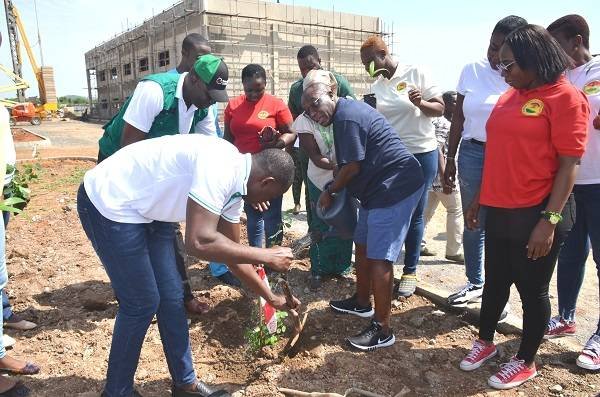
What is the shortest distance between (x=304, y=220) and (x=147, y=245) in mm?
4007

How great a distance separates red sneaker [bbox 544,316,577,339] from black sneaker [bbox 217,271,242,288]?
235cm

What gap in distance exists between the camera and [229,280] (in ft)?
13.0

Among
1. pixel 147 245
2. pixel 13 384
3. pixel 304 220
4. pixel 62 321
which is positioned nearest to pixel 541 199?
pixel 147 245

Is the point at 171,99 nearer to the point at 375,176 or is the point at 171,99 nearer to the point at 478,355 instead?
the point at 375,176

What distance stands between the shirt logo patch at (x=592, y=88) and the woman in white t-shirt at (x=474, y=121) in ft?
1.76

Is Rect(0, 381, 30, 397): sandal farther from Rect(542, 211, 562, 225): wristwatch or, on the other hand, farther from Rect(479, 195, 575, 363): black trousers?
Rect(542, 211, 562, 225): wristwatch

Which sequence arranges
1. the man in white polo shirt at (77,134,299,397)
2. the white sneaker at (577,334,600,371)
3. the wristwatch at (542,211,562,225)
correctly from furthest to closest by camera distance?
the white sneaker at (577,334,600,371) → the wristwatch at (542,211,562,225) → the man in white polo shirt at (77,134,299,397)

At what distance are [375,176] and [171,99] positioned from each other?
52.1 inches

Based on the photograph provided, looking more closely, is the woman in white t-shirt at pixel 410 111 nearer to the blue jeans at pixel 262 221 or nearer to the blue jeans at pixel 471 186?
the blue jeans at pixel 471 186

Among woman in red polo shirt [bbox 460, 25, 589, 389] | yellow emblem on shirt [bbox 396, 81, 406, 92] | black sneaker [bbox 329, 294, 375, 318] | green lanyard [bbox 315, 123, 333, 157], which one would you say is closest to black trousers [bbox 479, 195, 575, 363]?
woman in red polo shirt [bbox 460, 25, 589, 389]

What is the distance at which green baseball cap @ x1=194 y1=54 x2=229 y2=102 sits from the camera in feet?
8.64

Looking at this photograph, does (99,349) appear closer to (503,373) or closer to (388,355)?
(388,355)

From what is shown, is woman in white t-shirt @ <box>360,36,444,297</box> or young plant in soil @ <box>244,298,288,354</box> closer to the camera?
young plant in soil @ <box>244,298,288,354</box>

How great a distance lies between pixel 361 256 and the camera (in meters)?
3.19
